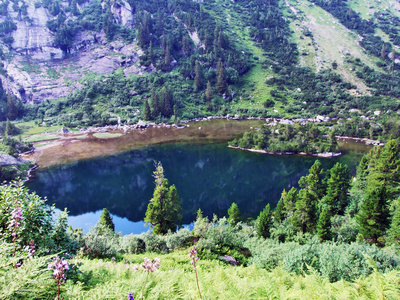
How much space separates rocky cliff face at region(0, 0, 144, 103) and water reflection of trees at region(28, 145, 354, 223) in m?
86.5

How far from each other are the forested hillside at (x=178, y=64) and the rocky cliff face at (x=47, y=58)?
535 mm

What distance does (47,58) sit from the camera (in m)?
138

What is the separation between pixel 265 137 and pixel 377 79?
353 feet

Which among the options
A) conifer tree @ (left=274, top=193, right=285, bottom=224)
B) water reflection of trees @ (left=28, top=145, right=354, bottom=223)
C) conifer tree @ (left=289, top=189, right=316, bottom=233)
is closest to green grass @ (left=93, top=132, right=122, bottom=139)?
water reflection of trees @ (left=28, top=145, right=354, bottom=223)

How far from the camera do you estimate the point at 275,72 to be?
151m

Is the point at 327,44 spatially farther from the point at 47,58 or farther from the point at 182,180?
the point at 47,58

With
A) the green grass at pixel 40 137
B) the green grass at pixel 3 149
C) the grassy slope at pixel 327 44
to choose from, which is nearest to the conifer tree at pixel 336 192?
the green grass at pixel 3 149

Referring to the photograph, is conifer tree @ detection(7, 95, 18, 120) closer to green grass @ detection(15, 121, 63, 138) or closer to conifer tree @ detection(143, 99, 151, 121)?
green grass @ detection(15, 121, 63, 138)

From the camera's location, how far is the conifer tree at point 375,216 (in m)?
24.7

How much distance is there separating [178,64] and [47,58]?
77.0 metres

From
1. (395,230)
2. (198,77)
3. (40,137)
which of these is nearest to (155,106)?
(198,77)

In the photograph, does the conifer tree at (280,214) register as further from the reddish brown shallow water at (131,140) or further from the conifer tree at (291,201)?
the reddish brown shallow water at (131,140)

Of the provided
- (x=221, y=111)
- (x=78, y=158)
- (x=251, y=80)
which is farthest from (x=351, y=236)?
(x=251, y=80)

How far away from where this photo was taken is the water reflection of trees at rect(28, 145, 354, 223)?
44.4m
